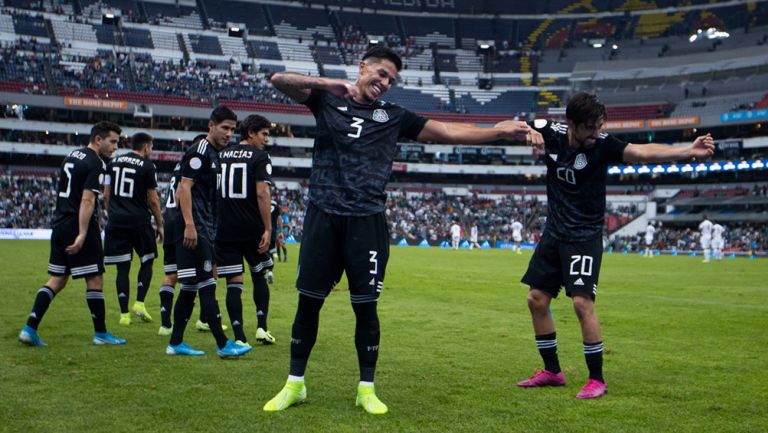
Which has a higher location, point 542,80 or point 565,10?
point 565,10

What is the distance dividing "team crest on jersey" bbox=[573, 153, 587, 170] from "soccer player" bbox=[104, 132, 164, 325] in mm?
6008

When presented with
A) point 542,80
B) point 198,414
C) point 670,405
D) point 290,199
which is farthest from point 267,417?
point 542,80

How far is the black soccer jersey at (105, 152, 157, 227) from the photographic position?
9.89m

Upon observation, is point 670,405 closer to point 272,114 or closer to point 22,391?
point 22,391

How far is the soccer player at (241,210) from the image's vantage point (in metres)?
7.92

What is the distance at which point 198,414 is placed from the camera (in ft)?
16.4

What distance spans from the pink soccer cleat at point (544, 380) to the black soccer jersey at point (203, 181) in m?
3.88

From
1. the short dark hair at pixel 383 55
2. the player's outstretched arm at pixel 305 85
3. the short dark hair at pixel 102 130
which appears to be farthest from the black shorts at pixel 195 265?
the short dark hair at pixel 383 55

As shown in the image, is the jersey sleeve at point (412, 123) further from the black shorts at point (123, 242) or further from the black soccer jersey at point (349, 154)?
the black shorts at point (123, 242)

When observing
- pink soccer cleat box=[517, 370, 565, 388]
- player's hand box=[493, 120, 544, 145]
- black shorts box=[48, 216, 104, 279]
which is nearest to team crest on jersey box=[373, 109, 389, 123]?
player's hand box=[493, 120, 544, 145]

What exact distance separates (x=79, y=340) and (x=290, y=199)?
56839mm

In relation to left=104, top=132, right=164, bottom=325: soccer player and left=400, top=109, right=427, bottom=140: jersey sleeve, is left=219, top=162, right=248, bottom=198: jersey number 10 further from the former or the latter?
left=400, top=109, right=427, bottom=140: jersey sleeve

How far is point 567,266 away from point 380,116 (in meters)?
2.13

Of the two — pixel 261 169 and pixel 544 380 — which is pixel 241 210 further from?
pixel 544 380
